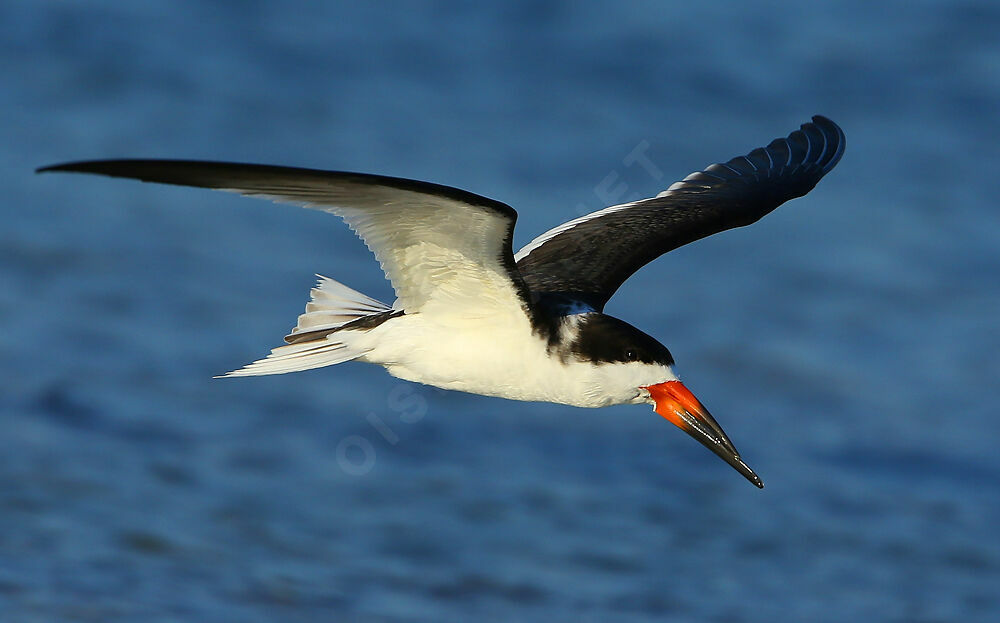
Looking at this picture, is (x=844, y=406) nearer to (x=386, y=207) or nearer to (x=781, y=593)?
(x=781, y=593)

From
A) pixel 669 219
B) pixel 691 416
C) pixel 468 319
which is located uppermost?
pixel 669 219

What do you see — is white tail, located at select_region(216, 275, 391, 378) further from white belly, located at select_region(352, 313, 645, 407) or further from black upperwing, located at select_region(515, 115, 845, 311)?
black upperwing, located at select_region(515, 115, 845, 311)

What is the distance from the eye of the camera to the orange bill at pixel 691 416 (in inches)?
195

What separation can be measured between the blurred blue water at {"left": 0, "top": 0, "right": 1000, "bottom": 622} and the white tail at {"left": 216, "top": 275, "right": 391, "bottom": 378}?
6.17 ft

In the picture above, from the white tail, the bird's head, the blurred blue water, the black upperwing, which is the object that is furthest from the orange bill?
the blurred blue water

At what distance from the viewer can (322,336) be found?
5168 mm

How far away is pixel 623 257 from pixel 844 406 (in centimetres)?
320

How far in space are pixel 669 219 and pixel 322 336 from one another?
5.68 feet

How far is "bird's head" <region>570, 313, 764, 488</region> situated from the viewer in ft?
15.9

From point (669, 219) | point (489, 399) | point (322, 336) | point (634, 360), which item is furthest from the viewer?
point (489, 399)

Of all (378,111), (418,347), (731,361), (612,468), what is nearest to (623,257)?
(418,347)

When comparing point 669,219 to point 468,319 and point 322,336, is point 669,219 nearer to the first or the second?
point 468,319

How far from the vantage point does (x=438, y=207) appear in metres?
4.35

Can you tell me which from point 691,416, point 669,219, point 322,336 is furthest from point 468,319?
point 669,219
